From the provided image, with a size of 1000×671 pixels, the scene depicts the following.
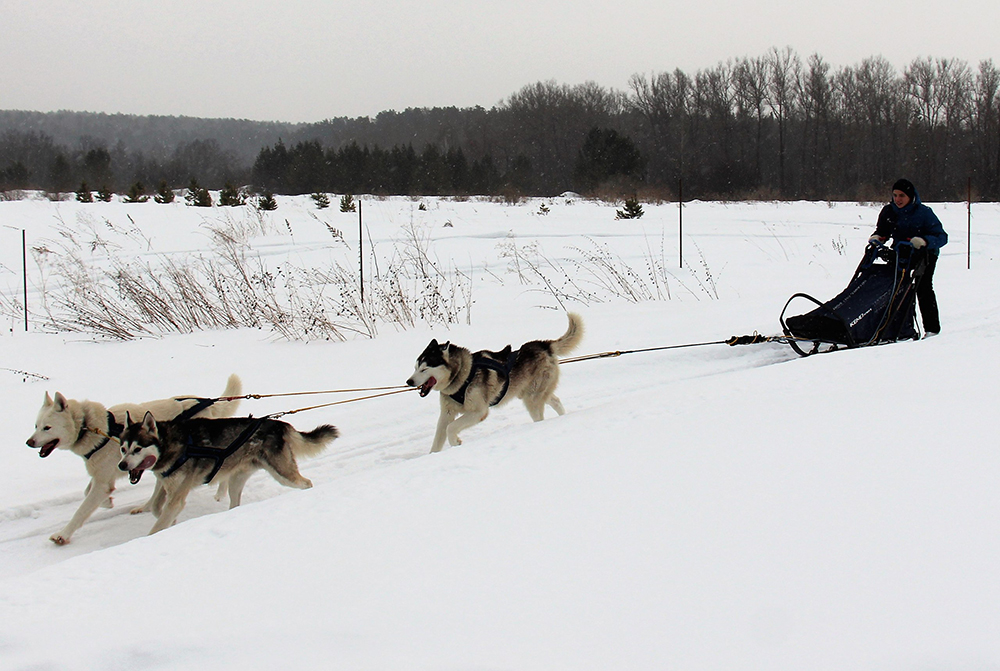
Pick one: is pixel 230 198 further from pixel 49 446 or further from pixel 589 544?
pixel 589 544

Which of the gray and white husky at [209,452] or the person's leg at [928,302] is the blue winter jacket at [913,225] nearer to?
the person's leg at [928,302]

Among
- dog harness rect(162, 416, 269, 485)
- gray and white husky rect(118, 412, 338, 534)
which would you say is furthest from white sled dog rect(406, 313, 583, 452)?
dog harness rect(162, 416, 269, 485)

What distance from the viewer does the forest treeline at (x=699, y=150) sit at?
149 ft

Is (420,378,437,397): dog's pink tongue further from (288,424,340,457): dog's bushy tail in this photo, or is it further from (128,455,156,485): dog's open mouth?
(128,455,156,485): dog's open mouth

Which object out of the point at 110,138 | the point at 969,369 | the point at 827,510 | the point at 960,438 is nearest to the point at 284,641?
the point at 827,510

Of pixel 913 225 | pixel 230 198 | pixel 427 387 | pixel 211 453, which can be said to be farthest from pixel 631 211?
pixel 211 453

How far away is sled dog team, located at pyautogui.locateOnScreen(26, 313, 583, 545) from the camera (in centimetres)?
383

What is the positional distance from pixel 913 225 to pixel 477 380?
4.75m

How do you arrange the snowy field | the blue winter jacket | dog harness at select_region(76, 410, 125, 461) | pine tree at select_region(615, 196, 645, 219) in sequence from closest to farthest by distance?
the snowy field < dog harness at select_region(76, 410, 125, 461) < the blue winter jacket < pine tree at select_region(615, 196, 645, 219)

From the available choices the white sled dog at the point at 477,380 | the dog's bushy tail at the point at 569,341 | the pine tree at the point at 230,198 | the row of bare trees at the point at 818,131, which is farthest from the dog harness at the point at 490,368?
the row of bare trees at the point at 818,131

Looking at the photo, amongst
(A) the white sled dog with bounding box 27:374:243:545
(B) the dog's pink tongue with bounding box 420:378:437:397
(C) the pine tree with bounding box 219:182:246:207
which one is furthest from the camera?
(C) the pine tree with bounding box 219:182:246:207

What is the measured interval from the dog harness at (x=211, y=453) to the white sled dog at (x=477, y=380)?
108 centimetres

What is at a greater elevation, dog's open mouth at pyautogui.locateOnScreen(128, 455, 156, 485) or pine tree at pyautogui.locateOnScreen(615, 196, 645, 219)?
pine tree at pyautogui.locateOnScreen(615, 196, 645, 219)

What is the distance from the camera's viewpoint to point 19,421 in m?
5.52
